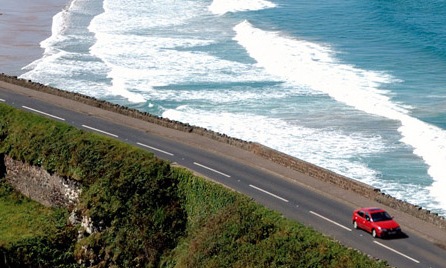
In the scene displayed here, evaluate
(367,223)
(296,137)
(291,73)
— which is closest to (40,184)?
(367,223)

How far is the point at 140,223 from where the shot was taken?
37562 mm

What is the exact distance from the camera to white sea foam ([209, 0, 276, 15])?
108 meters

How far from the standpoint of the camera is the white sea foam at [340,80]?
55.3 metres

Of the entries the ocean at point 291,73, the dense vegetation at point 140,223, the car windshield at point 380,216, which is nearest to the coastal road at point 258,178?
the car windshield at point 380,216

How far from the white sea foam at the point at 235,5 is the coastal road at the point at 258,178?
56.5m

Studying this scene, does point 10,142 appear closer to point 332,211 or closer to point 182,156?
point 182,156

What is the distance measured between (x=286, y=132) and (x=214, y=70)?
19117 millimetres

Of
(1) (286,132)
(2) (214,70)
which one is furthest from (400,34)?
(1) (286,132)

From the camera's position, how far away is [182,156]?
1702 inches

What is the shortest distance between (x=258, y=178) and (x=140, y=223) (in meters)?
6.35

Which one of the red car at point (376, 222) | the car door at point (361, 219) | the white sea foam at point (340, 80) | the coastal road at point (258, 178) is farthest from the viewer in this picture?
the white sea foam at point (340, 80)

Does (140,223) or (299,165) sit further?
(299,165)

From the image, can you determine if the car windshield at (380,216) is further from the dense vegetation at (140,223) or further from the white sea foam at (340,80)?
the white sea foam at (340,80)

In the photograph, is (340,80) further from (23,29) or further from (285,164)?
(23,29)
